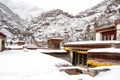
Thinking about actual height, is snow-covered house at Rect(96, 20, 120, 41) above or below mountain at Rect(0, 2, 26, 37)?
below

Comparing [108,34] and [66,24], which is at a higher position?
[66,24]

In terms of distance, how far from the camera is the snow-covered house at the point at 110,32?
24.2 meters

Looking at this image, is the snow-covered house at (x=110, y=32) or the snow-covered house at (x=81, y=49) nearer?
the snow-covered house at (x=81, y=49)

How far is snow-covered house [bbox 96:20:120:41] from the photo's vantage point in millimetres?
24231

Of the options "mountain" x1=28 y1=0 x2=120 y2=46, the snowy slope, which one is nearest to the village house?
"mountain" x1=28 y1=0 x2=120 y2=46

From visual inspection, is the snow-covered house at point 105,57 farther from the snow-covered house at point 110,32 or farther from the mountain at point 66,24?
the mountain at point 66,24

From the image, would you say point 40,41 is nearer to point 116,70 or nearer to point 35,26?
point 35,26

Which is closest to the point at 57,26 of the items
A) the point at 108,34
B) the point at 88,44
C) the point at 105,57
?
the point at 108,34

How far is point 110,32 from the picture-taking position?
1086 inches

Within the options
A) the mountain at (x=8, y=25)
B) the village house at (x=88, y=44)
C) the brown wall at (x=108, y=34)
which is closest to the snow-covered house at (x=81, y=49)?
the village house at (x=88, y=44)

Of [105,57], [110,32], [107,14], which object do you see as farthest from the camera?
[107,14]

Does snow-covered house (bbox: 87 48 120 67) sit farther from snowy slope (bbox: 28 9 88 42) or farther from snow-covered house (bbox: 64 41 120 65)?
snowy slope (bbox: 28 9 88 42)

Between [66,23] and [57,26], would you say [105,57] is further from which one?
[66,23]

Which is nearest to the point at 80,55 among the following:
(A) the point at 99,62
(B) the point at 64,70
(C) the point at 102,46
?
(C) the point at 102,46
